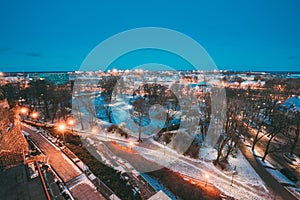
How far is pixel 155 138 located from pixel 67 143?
421 inches

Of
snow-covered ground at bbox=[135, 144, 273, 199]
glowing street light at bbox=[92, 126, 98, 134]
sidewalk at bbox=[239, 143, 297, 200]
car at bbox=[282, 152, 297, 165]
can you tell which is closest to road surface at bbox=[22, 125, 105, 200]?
glowing street light at bbox=[92, 126, 98, 134]

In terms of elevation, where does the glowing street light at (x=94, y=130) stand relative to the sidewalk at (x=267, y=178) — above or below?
above

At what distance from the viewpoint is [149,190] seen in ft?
36.8

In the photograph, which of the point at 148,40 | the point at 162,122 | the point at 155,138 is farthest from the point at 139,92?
the point at 148,40

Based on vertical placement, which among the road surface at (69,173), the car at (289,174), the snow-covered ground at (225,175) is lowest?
the car at (289,174)

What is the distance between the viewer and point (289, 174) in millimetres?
15453

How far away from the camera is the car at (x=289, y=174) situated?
49.5ft

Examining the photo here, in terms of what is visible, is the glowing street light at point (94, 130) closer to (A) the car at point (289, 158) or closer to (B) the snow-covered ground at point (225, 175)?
(B) the snow-covered ground at point (225, 175)

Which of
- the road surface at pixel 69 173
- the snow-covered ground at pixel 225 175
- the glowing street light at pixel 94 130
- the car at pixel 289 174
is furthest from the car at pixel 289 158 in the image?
the glowing street light at pixel 94 130

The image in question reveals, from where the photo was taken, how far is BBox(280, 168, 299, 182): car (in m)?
15.1

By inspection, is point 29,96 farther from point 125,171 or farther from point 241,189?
point 241,189

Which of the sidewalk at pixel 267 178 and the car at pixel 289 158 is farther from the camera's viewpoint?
the car at pixel 289 158

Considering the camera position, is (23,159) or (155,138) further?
(155,138)

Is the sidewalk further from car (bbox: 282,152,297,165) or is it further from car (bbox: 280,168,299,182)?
car (bbox: 282,152,297,165)
